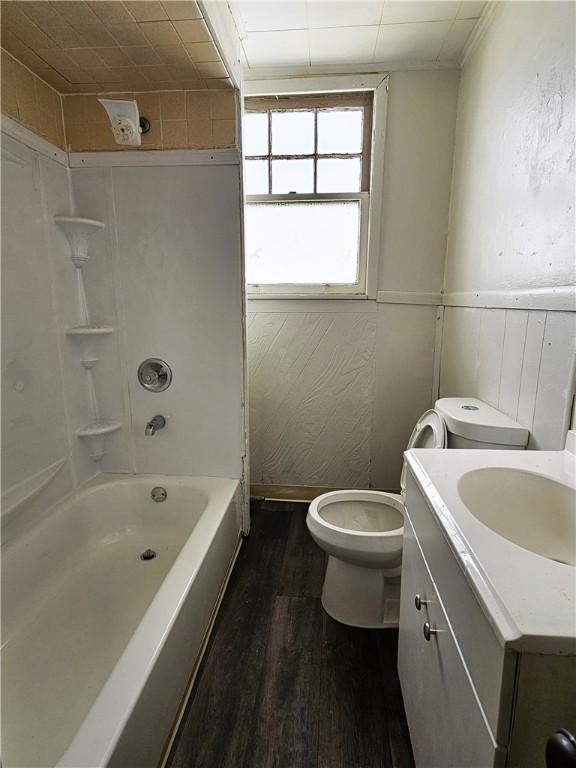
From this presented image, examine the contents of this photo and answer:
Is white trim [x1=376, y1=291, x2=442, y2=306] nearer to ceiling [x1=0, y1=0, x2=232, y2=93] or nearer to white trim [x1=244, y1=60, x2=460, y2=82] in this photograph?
white trim [x1=244, y1=60, x2=460, y2=82]

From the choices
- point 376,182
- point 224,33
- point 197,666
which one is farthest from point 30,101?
point 197,666

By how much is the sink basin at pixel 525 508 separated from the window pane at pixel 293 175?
69.9 inches

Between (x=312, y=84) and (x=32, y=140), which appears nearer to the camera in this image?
(x=32, y=140)

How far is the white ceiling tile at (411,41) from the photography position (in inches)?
64.8

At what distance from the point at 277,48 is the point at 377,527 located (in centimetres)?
219

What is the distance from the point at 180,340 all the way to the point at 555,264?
145 centimetres

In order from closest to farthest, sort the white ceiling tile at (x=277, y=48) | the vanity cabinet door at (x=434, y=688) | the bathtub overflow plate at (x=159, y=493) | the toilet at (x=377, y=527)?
the vanity cabinet door at (x=434, y=688) → the toilet at (x=377, y=527) → the white ceiling tile at (x=277, y=48) → the bathtub overflow plate at (x=159, y=493)

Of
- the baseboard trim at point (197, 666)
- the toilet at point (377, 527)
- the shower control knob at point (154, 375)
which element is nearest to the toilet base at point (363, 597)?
the toilet at point (377, 527)

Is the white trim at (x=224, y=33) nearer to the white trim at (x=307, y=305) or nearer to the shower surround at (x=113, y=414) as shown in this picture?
the shower surround at (x=113, y=414)

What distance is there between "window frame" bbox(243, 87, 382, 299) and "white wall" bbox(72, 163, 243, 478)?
1.46 feet

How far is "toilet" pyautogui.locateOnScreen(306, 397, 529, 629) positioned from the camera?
1.28 m

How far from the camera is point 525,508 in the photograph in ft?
2.99

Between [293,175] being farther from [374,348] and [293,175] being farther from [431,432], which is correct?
[431,432]

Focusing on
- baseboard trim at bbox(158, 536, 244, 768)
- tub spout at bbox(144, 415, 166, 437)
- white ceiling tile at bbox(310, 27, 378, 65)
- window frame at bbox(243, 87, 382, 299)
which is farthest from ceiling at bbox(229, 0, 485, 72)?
baseboard trim at bbox(158, 536, 244, 768)
